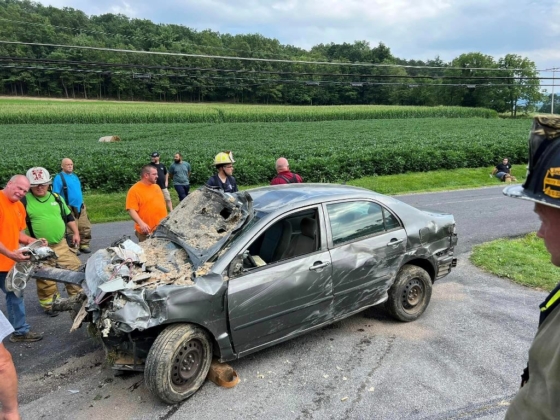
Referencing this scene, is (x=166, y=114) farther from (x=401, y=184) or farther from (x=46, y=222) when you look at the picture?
(x=46, y=222)

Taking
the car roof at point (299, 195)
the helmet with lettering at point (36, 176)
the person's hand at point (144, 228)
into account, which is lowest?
the person's hand at point (144, 228)

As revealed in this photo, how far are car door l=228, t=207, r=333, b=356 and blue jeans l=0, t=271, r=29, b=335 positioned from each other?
8.85ft

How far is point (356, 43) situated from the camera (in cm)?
11144

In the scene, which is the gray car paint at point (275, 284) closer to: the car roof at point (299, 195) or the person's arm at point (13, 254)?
the car roof at point (299, 195)

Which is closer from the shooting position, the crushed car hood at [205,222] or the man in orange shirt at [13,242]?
the crushed car hood at [205,222]

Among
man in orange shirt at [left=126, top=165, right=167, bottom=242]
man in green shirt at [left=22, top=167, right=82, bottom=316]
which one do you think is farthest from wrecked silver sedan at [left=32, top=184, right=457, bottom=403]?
man in orange shirt at [left=126, top=165, right=167, bottom=242]

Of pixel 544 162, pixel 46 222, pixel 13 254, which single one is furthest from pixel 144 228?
pixel 544 162

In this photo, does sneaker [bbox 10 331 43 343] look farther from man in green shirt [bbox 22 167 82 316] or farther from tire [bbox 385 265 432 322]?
tire [bbox 385 265 432 322]

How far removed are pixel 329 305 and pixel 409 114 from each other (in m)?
61.3

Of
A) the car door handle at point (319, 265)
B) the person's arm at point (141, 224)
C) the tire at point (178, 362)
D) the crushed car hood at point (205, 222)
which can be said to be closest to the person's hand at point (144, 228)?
the person's arm at point (141, 224)

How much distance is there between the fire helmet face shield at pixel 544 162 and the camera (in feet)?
4.12

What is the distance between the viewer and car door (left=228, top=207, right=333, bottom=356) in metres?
3.79

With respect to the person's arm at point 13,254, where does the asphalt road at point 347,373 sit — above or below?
below

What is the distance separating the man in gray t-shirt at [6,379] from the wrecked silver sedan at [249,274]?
68 cm
